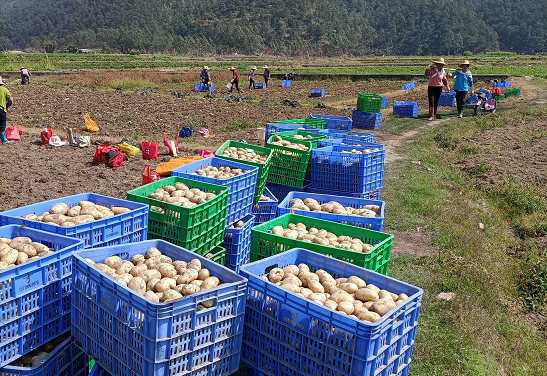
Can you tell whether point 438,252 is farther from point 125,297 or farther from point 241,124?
point 241,124

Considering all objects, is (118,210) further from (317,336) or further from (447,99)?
(447,99)

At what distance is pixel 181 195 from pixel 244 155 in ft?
6.97

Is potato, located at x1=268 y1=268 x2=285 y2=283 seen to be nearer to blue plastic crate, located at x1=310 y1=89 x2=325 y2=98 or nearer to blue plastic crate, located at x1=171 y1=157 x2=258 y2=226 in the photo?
blue plastic crate, located at x1=171 y1=157 x2=258 y2=226

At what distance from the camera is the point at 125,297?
126 inches

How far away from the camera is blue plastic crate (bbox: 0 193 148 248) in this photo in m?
4.25

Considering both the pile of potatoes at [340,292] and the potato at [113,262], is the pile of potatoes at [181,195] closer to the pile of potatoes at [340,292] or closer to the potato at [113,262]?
the potato at [113,262]

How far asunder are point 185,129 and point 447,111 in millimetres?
11558

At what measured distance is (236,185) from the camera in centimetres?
605

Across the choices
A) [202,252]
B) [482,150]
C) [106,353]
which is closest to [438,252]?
[202,252]

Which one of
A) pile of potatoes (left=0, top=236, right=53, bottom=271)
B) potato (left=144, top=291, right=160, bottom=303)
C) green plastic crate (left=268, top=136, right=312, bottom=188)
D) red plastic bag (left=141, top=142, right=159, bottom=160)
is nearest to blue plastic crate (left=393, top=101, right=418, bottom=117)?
red plastic bag (left=141, top=142, right=159, bottom=160)

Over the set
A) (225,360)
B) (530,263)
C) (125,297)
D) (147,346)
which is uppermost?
(125,297)

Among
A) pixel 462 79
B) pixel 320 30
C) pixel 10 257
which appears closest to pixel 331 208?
pixel 10 257

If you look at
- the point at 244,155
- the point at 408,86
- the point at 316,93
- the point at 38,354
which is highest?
the point at 408,86

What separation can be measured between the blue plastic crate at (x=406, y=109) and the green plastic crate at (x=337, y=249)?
50.1ft
